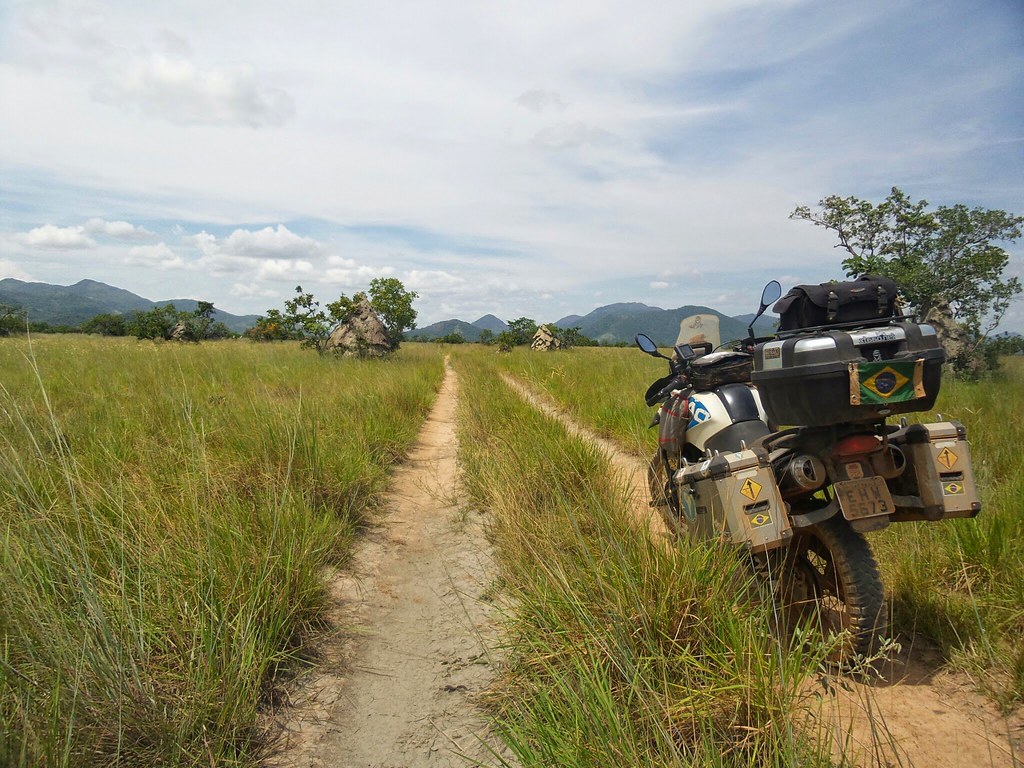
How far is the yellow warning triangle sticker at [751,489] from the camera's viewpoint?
→ 200 centimetres

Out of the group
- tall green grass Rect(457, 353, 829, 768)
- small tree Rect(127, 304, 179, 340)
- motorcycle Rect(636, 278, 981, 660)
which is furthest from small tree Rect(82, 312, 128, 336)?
motorcycle Rect(636, 278, 981, 660)

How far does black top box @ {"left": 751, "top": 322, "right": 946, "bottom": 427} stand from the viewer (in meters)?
1.80

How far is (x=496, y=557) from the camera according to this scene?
320cm

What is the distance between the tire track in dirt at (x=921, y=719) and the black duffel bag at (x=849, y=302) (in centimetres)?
128

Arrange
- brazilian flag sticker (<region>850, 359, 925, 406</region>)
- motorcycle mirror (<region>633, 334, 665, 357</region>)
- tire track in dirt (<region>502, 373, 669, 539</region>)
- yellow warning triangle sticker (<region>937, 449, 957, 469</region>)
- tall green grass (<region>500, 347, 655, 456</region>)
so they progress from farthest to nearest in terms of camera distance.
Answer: tall green grass (<region>500, 347, 655, 456</region>)
motorcycle mirror (<region>633, 334, 665, 357</region>)
tire track in dirt (<region>502, 373, 669, 539</region>)
yellow warning triangle sticker (<region>937, 449, 957, 469</region>)
brazilian flag sticker (<region>850, 359, 925, 406</region>)

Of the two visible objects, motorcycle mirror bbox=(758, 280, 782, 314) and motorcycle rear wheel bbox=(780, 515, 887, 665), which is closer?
motorcycle rear wheel bbox=(780, 515, 887, 665)

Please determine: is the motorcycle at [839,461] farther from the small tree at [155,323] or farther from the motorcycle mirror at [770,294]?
the small tree at [155,323]

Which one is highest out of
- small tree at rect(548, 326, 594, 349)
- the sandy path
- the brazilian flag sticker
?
small tree at rect(548, 326, 594, 349)

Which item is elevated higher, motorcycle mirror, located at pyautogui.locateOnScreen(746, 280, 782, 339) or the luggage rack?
motorcycle mirror, located at pyautogui.locateOnScreen(746, 280, 782, 339)

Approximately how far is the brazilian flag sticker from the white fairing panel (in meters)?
0.90

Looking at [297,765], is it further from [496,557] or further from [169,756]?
[496,557]

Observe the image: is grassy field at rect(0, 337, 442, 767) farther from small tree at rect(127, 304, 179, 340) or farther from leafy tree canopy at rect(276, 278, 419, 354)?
small tree at rect(127, 304, 179, 340)

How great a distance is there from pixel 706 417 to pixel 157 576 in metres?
2.62

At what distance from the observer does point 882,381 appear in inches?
71.1
